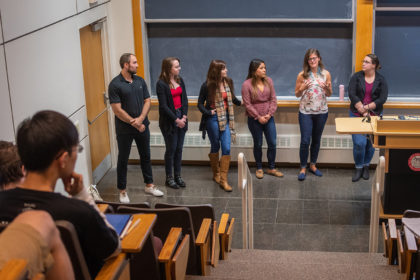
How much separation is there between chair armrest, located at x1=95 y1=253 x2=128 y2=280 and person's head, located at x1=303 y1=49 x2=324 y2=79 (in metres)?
4.95

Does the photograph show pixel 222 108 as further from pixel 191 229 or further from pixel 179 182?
pixel 191 229

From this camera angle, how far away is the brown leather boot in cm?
726

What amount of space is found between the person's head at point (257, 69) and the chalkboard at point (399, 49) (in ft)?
4.94

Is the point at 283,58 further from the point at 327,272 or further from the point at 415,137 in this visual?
the point at 327,272

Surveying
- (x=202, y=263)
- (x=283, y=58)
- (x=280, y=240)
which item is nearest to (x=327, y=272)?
(x=202, y=263)

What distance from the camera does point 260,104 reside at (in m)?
7.25

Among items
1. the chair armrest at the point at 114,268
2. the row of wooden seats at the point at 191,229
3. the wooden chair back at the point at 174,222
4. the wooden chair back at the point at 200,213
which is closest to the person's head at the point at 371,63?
the row of wooden seats at the point at 191,229

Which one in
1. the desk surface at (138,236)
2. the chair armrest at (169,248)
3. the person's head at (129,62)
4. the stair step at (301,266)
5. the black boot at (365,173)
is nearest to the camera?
the desk surface at (138,236)

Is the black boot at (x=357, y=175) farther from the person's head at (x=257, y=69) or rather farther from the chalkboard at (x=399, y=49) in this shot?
the person's head at (x=257, y=69)

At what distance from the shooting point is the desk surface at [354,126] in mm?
6034

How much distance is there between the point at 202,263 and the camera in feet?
13.1

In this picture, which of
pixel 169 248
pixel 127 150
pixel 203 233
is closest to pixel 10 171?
pixel 169 248

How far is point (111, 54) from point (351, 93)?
3.00 m

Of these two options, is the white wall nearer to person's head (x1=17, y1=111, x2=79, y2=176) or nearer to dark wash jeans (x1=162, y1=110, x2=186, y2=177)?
dark wash jeans (x1=162, y1=110, x2=186, y2=177)
